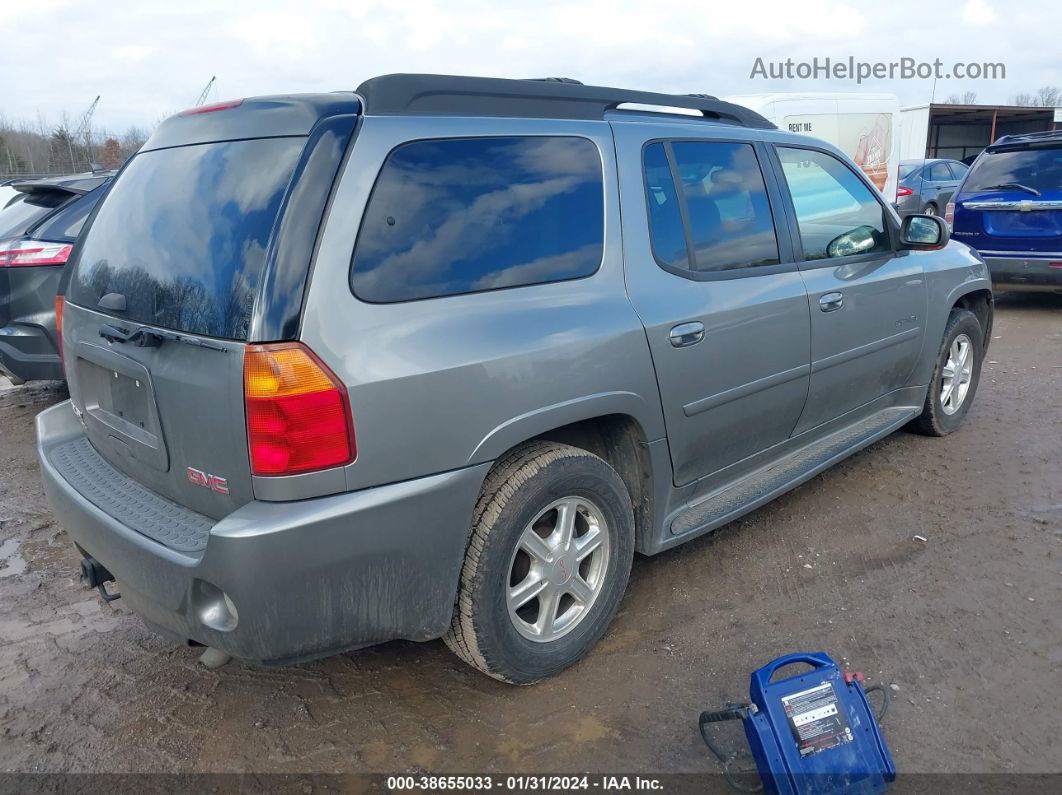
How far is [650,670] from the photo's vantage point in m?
2.81

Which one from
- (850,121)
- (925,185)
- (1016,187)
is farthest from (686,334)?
(925,185)

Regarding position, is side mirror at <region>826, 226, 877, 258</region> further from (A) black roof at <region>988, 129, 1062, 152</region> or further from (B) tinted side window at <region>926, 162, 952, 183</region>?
(B) tinted side window at <region>926, 162, 952, 183</region>

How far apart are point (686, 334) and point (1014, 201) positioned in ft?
23.3

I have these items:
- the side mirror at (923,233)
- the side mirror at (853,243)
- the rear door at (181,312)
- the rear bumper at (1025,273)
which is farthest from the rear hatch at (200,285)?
the rear bumper at (1025,273)

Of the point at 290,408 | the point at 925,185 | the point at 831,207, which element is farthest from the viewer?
the point at 925,185

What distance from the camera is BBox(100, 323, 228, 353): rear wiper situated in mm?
2189

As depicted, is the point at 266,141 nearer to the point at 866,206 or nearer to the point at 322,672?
the point at 322,672

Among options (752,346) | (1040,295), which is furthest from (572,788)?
(1040,295)

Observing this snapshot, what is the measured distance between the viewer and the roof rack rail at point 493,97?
Answer: 7.61 feet

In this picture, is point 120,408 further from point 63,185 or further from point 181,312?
point 63,185

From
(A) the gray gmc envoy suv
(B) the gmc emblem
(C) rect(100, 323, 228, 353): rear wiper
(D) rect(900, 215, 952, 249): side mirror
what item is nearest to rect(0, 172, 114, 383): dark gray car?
(A) the gray gmc envoy suv

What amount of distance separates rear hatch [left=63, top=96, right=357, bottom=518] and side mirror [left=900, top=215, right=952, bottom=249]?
3.07 m

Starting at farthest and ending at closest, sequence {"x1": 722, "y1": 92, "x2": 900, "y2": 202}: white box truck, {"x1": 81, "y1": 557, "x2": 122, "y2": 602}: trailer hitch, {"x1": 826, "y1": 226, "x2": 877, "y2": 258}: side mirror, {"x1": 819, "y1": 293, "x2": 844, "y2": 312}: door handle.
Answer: {"x1": 722, "y1": 92, "x2": 900, "y2": 202}: white box truck
{"x1": 826, "y1": 226, "x2": 877, "y2": 258}: side mirror
{"x1": 819, "y1": 293, "x2": 844, "y2": 312}: door handle
{"x1": 81, "y1": 557, "x2": 122, "y2": 602}: trailer hitch

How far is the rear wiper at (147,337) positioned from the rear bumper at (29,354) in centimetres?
322
